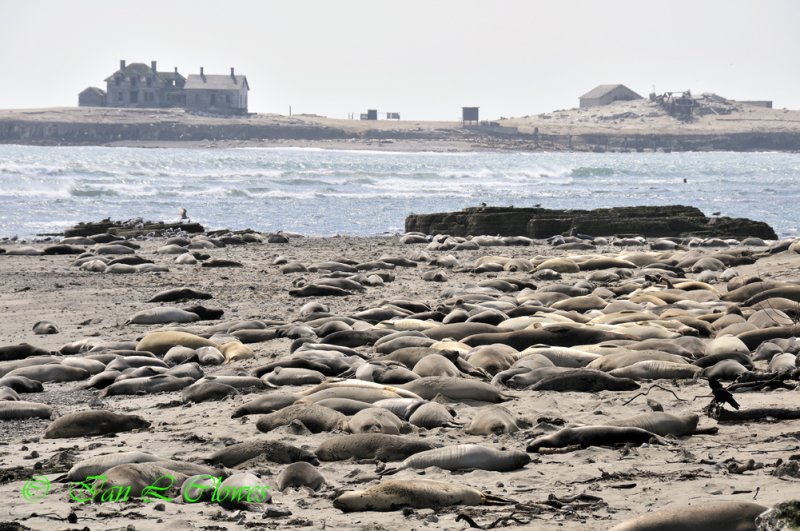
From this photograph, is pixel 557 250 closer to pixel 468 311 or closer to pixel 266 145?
pixel 468 311

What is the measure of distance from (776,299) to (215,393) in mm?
5502

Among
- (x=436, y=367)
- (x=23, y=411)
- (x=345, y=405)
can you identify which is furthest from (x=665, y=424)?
(x=23, y=411)

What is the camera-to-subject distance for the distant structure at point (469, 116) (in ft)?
482

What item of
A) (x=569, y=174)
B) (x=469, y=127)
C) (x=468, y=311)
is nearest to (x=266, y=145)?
(x=469, y=127)

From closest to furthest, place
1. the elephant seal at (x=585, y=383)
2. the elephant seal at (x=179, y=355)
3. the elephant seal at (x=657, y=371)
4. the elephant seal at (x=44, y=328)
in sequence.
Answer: the elephant seal at (x=585, y=383), the elephant seal at (x=657, y=371), the elephant seal at (x=179, y=355), the elephant seal at (x=44, y=328)

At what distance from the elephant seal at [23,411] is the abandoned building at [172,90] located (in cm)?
13450

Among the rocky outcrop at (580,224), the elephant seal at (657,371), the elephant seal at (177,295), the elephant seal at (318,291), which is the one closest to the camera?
the elephant seal at (657,371)

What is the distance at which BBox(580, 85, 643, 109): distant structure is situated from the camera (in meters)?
177

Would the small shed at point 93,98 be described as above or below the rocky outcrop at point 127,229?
above

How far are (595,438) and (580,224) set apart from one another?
62.4 feet

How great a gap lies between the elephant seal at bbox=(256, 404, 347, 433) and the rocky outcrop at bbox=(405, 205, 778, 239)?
706 inches

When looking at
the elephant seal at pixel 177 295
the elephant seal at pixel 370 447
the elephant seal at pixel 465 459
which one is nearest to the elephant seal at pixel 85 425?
the elephant seal at pixel 370 447

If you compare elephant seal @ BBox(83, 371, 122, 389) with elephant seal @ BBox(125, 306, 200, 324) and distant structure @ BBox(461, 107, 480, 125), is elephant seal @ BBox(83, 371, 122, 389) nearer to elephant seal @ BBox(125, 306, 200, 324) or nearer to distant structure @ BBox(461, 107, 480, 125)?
elephant seal @ BBox(125, 306, 200, 324)

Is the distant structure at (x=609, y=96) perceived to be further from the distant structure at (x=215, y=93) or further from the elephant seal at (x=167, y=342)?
the elephant seal at (x=167, y=342)
